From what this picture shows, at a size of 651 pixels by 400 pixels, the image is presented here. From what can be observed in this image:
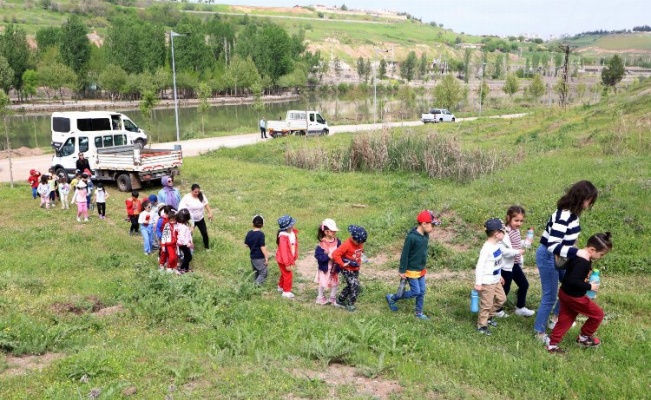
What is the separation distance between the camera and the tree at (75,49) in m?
84.8

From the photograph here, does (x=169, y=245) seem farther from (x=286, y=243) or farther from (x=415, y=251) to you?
(x=415, y=251)

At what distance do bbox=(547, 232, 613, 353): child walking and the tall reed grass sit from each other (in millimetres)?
12111

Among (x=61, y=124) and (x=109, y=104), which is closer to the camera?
(x=61, y=124)

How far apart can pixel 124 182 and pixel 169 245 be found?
10.8m

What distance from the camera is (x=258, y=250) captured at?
9445 mm

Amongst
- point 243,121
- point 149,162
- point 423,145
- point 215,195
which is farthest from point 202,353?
point 243,121

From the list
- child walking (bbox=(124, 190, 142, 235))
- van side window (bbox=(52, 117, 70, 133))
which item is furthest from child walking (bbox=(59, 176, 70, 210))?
van side window (bbox=(52, 117, 70, 133))

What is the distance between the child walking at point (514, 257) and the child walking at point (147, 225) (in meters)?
7.46

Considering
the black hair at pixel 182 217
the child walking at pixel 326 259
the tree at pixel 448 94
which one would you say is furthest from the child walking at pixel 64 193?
the tree at pixel 448 94

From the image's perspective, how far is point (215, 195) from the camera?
18266 mm

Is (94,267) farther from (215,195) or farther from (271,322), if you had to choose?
(215,195)

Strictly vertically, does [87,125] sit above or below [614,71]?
below

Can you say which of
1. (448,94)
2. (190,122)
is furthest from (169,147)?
(448,94)

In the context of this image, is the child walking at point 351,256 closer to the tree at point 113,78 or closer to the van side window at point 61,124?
the van side window at point 61,124
